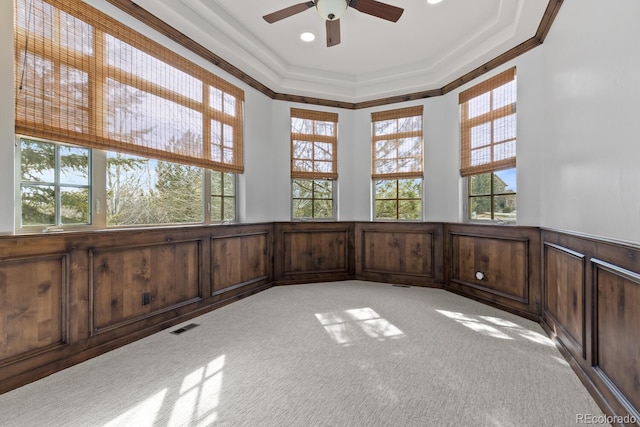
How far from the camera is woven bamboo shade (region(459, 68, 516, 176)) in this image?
11.7ft

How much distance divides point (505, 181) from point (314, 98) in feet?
10.0

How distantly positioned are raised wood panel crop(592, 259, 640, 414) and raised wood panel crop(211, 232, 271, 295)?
348cm

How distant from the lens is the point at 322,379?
80.5 inches

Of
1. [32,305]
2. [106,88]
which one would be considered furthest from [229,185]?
[32,305]

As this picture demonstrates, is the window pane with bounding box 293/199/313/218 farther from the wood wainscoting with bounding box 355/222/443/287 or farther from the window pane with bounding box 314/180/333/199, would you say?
the wood wainscoting with bounding box 355/222/443/287

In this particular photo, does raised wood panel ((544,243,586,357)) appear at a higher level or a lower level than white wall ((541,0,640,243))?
lower

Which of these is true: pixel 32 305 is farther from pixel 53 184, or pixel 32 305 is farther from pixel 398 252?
pixel 398 252

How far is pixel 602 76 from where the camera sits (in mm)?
1919

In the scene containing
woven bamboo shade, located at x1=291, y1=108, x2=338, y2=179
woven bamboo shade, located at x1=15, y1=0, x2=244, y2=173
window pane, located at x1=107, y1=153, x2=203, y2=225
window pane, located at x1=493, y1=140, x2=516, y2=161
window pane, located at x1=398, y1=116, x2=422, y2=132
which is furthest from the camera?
woven bamboo shade, located at x1=291, y1=108, x2=338, y2=179

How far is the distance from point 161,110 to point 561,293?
4.03 metres

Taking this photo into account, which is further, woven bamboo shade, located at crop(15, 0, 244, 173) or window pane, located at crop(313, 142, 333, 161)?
window pane, located at crop(313, 142, 333, 161)

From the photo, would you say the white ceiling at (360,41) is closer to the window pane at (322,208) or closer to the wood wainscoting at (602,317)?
the window pane at (322,208)

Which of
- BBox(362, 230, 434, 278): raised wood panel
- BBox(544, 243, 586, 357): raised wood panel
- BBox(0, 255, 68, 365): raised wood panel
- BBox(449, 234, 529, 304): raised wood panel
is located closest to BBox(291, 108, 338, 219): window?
BBox(362, 230, 434, 278): raised wood panel

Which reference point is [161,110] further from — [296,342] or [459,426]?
[459,426]
